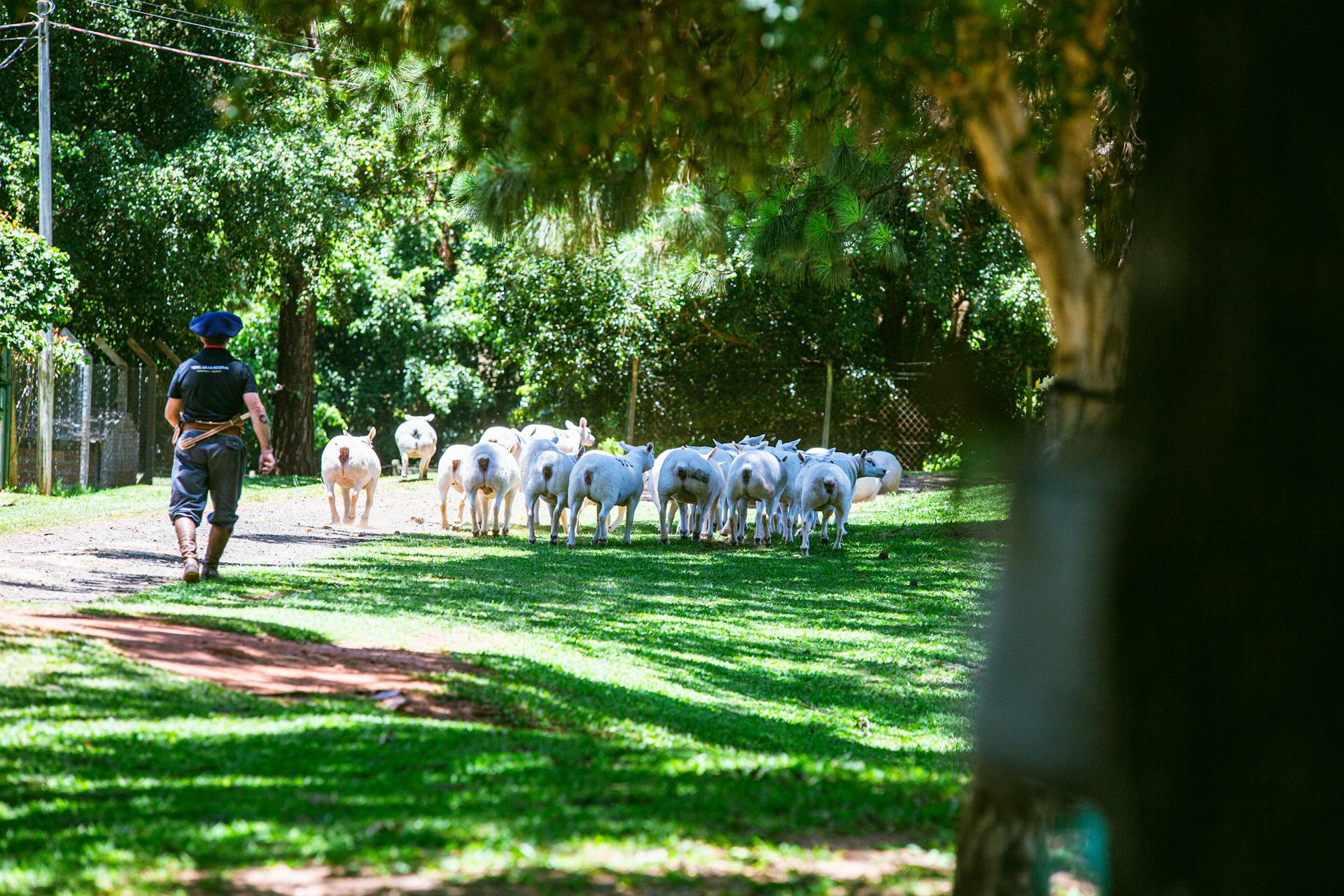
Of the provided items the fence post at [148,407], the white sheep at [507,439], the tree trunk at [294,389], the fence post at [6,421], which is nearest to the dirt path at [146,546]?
the white sheep at [507,439]

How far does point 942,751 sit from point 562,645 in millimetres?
3115

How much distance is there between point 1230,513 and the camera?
2609 mm

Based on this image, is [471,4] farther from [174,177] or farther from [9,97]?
[9,97]

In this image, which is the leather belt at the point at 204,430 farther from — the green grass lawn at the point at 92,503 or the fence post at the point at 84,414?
the fence post at the point at 84,414

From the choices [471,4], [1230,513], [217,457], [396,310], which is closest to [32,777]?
[471,4]

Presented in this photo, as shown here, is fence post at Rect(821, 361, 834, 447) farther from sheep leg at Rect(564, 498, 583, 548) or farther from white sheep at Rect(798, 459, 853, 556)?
sheep leg at Rect(564, 498, 583, 548)

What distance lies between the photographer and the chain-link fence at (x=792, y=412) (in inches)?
1249

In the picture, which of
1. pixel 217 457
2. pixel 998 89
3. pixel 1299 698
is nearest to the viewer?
pixel 1299 698

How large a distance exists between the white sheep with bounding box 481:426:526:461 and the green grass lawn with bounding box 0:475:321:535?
14.2 ft

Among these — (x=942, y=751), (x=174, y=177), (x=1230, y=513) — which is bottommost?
(x=942, y=751)

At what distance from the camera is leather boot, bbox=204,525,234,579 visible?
11727 millimetres

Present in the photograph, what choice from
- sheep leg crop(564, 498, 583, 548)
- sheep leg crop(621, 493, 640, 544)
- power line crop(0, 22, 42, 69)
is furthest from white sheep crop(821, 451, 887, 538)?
power line crop(0, 22, 42, 69)

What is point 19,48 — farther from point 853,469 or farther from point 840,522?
point 840,522

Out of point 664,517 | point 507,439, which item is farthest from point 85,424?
point 664,517
